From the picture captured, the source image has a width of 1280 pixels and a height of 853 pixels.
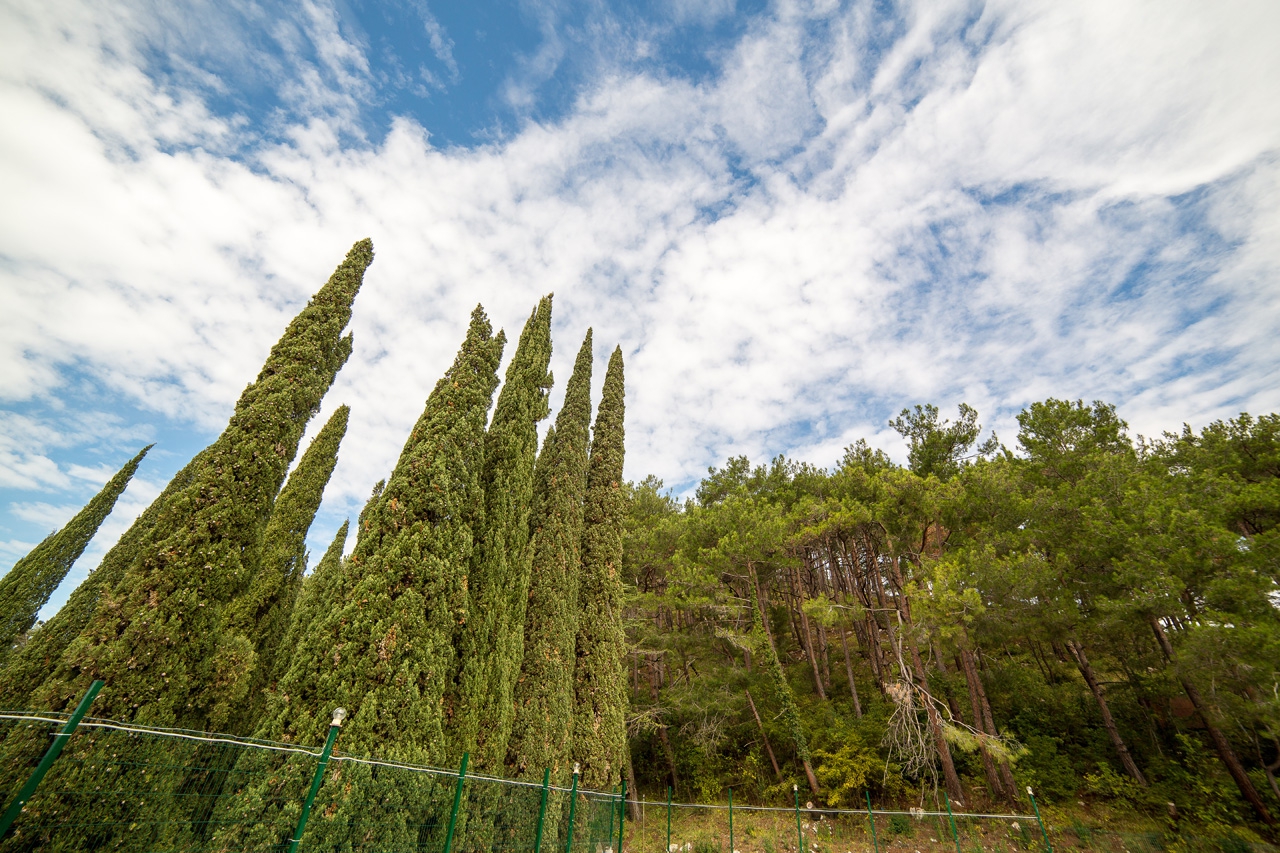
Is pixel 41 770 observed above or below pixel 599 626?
below

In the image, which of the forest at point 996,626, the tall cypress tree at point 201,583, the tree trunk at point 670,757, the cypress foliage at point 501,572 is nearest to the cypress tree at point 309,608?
the tall cypress tree at point 201,583

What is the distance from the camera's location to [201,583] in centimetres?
501

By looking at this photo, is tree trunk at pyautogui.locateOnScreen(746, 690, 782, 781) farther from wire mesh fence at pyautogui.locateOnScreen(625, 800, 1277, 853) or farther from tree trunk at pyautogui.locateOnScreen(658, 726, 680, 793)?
tree trunk at pyautogui.locateOnScreen(658, 726, 680, 793)

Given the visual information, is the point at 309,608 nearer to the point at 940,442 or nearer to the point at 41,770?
the point at 41,770

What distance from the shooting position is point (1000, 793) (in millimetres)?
12633

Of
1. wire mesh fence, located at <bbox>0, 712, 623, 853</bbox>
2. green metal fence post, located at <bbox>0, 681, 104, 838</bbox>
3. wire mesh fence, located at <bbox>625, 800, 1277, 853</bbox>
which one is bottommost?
wire mesh fence, located at <bbox>625, 800, 1277, 853</bbox>

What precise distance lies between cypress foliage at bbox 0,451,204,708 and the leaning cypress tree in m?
2.22

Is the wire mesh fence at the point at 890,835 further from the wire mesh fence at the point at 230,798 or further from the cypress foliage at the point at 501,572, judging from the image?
the wire mesh fence at the point at 230,798

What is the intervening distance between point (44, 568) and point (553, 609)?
520 inches

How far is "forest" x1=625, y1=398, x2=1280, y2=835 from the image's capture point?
9.41 m

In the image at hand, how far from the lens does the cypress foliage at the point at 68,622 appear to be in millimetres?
6660

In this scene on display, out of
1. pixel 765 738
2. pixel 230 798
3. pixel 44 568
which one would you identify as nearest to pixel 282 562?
pixel 230 798

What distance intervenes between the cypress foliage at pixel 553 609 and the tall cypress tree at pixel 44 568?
1185cm

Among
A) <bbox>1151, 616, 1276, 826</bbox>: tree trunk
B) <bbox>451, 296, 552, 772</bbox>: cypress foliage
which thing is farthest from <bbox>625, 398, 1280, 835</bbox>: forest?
<bbox>451, 296, 552, 772</bbox>: cypress foliage
